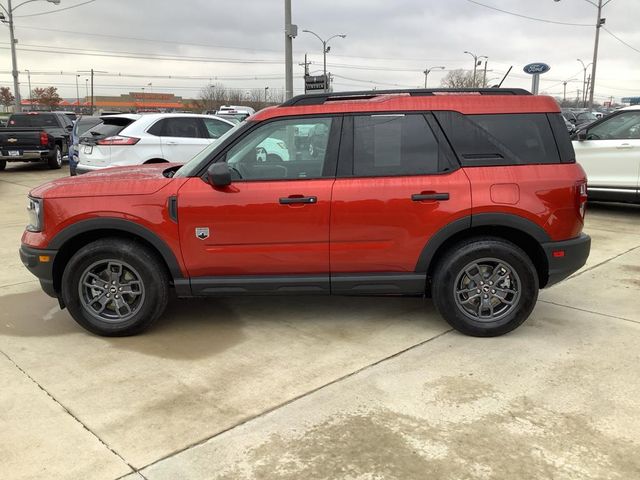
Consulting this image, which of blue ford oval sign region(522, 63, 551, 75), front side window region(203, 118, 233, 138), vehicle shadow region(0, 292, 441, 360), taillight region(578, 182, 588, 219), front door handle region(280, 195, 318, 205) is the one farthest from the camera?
blue ford oval sign region(522, 63, 551, 75)

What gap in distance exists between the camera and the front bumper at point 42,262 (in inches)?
162

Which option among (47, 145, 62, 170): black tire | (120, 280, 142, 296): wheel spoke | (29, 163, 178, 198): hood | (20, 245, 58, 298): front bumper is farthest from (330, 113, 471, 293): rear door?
(47, 145, 62, 170): black tire

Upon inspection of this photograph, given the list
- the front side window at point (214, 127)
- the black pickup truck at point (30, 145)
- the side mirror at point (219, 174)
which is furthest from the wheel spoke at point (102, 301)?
the black pickup truck at point (30, 145)

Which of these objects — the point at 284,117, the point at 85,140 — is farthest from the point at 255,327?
the point at 85,140

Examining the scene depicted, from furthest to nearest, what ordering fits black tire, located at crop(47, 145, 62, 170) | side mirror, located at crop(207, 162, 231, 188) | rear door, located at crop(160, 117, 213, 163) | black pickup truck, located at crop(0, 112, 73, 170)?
black tire, located at crop(47, 145, 62, 170) → black pickup truck, located at crop(0, 112, 73, 170) → rear door, located at crop(160, 117, 213, 163) → side mirror, located at crop(207, 162, 231, 188)

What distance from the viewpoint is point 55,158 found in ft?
55.7

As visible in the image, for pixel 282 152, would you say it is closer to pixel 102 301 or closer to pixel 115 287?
pixel 115 287

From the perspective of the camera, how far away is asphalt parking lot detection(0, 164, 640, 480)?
2738mm

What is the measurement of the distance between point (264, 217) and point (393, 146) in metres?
1.13

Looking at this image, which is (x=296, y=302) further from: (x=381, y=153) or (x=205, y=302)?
(x=381, y=153)

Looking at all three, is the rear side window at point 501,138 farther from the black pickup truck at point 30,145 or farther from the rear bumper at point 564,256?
the black pickup truck at point 30,145

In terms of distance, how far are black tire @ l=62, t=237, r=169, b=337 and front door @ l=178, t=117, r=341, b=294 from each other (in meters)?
0.31

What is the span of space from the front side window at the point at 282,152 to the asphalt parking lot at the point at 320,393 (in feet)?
4.27

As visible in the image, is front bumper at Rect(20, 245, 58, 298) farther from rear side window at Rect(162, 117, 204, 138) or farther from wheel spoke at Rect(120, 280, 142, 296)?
rear side window at Rect(162, 117, 204, 138)
